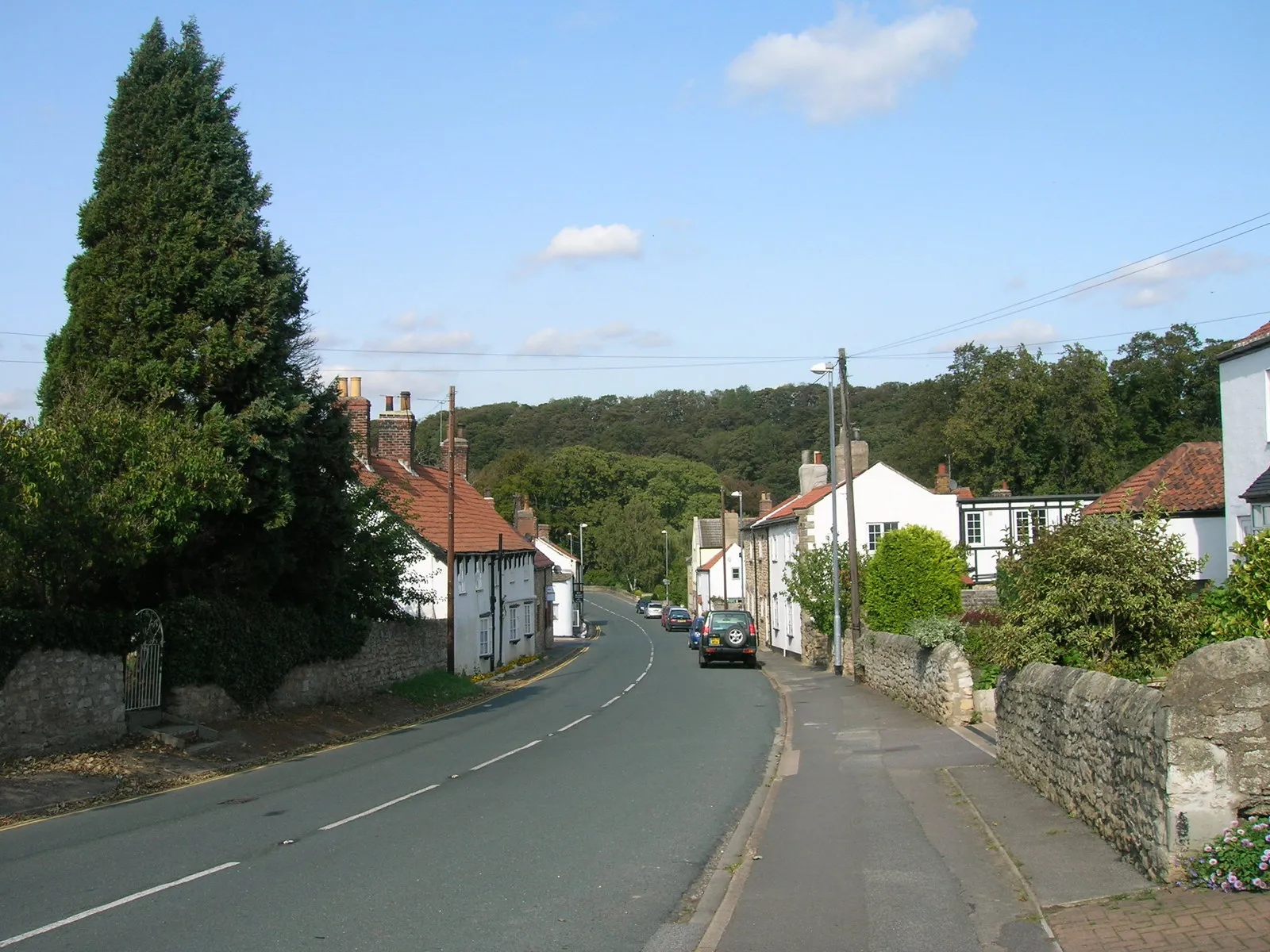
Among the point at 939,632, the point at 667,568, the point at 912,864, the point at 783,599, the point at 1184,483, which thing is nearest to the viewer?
the point at 912,864

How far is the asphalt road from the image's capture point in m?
7.60

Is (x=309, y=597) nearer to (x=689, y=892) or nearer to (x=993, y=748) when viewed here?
(x=993, y=748)

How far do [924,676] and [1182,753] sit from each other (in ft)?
49.2

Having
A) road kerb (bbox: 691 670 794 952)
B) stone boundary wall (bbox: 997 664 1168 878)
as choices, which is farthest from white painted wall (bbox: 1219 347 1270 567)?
stone boundary wall (bbox: 997 664 1168 878)

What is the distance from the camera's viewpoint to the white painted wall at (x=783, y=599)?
4903cm

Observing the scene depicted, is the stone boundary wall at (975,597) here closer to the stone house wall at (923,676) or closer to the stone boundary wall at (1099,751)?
the stone house wall at (923,676)

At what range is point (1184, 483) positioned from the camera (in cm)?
3128

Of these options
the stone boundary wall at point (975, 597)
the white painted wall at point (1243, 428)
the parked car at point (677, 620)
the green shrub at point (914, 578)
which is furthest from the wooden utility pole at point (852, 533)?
the parked car at point (677, 620)

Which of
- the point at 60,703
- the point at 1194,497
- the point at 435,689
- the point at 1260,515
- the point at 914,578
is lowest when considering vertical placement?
the point at 435,689

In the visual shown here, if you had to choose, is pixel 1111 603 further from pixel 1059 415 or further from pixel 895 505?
pixel 1059 415

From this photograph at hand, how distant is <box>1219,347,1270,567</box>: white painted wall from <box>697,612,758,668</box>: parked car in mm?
19213

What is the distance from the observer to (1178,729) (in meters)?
7.36

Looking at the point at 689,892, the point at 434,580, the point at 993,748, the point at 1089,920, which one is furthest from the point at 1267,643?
the point at 434,580

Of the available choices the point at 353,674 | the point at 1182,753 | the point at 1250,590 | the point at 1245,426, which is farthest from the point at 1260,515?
the point at 353,674
